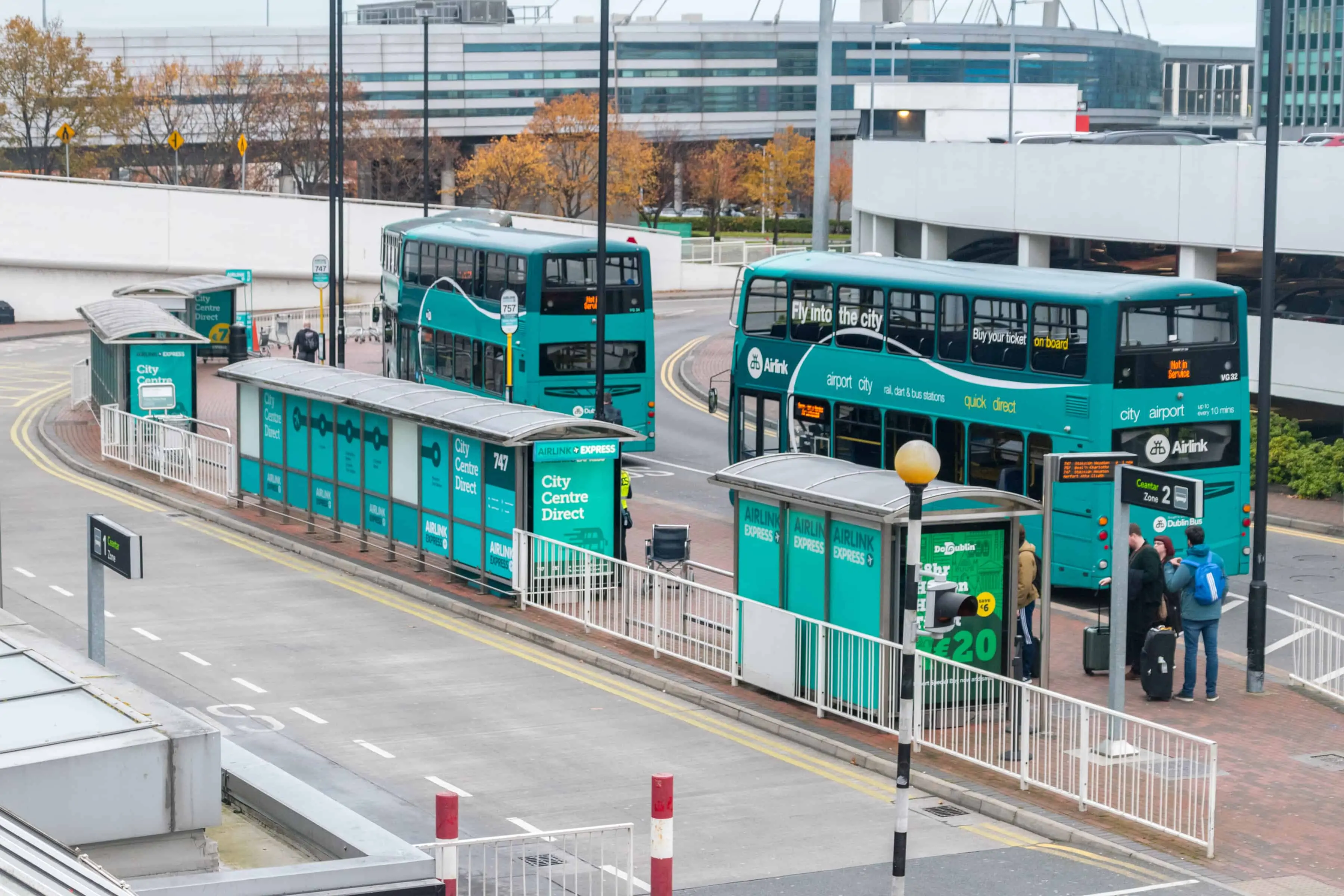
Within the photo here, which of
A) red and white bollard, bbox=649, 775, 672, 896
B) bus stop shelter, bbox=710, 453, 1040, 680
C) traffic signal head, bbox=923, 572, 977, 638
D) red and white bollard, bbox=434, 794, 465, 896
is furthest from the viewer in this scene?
bus stop shelter, bbox=710, 453, 1040, 680

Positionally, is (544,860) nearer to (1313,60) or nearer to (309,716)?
(309,716)

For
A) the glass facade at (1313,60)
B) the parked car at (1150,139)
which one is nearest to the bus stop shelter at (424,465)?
the parked car at (1150,139)

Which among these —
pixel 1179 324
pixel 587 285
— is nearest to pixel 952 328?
pixel 1179 324

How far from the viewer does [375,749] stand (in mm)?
16281

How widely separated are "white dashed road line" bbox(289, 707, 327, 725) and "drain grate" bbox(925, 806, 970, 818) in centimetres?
580

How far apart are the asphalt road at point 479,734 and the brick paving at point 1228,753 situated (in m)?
0.47

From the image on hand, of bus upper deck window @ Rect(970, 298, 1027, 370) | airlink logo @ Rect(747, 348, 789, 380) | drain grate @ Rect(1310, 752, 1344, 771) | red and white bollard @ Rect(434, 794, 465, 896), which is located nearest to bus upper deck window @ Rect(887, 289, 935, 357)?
bus upper deck window @ Rect(970, 298, 1027, 370)

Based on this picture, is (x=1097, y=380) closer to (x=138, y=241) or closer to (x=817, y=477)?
(x=817, y=477)

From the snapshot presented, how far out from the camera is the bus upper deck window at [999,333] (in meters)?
23.2

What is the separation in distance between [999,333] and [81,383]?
975 inches

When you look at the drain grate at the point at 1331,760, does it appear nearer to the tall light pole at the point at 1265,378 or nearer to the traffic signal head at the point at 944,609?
the tall light pole at the point at 1265,378

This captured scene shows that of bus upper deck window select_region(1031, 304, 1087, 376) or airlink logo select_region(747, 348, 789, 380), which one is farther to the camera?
airlink logo select_region(747, 348, 789, 380)

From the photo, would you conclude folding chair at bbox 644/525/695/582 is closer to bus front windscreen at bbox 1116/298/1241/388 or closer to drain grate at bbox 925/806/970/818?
bus front windscreen at bbox 1116/298/1241/388

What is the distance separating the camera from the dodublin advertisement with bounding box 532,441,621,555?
21.9 metres
